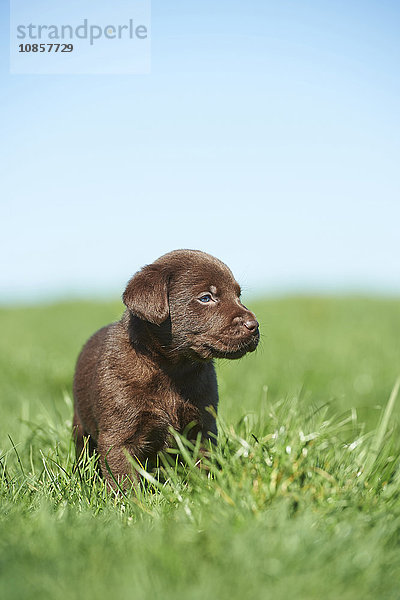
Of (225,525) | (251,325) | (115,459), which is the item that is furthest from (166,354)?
(225,525)

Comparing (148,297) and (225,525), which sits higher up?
(148,297)

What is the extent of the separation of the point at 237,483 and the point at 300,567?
2.18ft

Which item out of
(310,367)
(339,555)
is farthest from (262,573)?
(310,367)

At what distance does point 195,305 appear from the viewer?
13.1ft

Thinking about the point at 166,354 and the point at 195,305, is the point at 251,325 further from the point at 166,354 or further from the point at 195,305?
the point at 166,354

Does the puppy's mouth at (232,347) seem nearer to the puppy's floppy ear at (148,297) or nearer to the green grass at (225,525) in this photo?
the puppy's floppy ear at (148,297)

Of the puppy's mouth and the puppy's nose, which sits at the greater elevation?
the puppy's nose

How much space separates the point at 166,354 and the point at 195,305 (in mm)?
363

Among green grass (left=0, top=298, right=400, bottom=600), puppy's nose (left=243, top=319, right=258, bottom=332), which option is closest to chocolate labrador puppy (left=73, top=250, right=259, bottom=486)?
puppy's nose (left=243, top=319, right=258, bottom=332)

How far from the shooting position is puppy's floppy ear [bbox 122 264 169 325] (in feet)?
12.4

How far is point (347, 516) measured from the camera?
2.76 metres

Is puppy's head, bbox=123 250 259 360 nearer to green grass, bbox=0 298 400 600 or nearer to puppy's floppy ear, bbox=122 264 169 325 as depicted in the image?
puppy's floppy ear, bbox=122 264 169 325

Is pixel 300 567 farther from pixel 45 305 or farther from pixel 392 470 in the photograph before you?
pixel 45 305

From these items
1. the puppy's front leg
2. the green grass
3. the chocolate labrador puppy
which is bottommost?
the puppy's front leg
